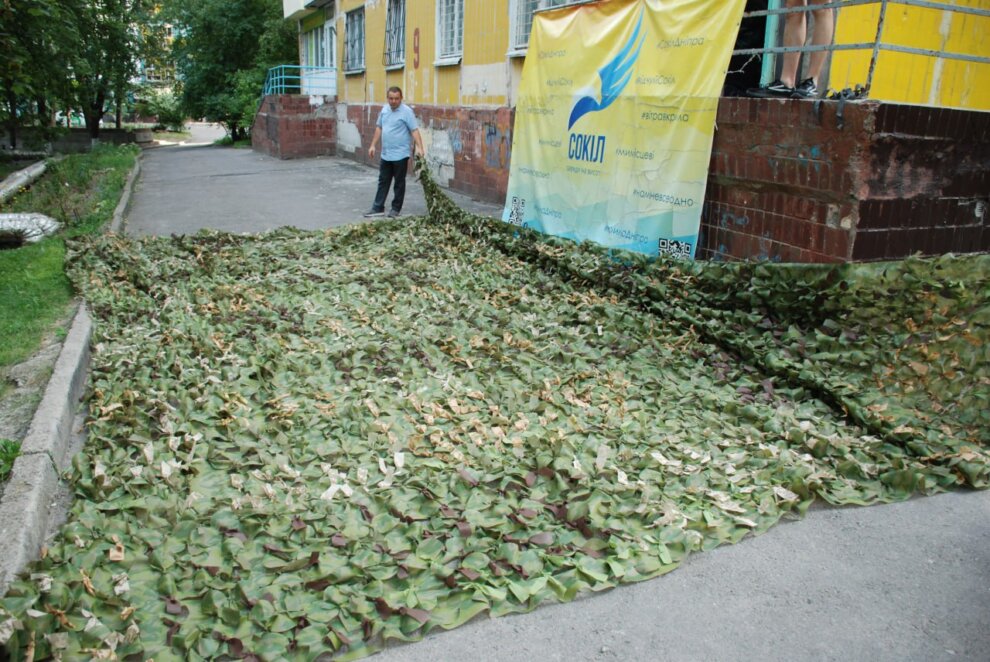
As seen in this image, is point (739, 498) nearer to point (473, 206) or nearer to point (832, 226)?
point (832, 226)

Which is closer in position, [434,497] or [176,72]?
[434,497]

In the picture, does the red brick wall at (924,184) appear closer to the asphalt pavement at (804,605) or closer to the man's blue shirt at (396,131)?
the asphalt pavement at (804,605)

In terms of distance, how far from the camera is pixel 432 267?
24.9ft

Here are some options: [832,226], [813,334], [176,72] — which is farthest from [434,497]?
[176,72]

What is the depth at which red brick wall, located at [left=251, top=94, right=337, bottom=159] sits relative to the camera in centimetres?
2156

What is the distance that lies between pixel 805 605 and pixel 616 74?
5.26m

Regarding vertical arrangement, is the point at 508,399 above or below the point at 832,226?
below

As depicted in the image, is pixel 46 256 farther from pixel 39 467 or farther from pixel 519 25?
pixel 519 25

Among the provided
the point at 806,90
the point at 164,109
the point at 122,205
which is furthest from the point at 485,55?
the point at 164,109

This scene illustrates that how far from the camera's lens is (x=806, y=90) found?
562 centimetres

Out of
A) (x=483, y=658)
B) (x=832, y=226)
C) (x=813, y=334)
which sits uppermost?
(x=832, y=226)

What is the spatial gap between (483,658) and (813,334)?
321 cm

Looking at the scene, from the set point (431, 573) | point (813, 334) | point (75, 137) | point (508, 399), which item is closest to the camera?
point (431, 573)

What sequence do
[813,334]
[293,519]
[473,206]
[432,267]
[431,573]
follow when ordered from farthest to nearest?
[473,206] < [432,267] < [813,334] < [293,519] < [431,573]
